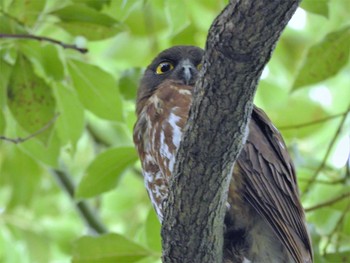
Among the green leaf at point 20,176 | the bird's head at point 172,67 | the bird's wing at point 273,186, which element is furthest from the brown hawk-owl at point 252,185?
the green leaf at point 20,176

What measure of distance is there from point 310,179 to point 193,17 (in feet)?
5.55

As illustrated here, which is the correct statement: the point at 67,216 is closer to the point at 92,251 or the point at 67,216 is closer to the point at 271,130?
the point at 92,251

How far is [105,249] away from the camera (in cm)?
529

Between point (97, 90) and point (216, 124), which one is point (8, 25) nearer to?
point (97, 90)

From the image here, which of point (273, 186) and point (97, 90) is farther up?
point (97, 90)

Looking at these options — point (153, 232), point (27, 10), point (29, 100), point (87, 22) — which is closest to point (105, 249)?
point (153, 232)

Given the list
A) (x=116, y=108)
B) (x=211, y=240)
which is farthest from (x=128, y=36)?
(x=211, y=240)

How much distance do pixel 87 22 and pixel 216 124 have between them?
5.79ft

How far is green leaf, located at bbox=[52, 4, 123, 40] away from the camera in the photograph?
204 inches

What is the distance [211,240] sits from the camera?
430 cm

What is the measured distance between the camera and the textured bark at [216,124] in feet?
11.3

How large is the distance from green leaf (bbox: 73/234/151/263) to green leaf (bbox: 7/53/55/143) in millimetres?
681

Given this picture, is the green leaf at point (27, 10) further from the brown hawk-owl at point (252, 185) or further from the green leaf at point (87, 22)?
the brown hawk-owl at point (252, 185)

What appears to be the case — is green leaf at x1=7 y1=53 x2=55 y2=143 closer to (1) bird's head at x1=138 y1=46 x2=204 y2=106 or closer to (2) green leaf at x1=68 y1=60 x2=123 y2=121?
(2) green leaf at x1=68 y1=60 x2=123 y2=121
